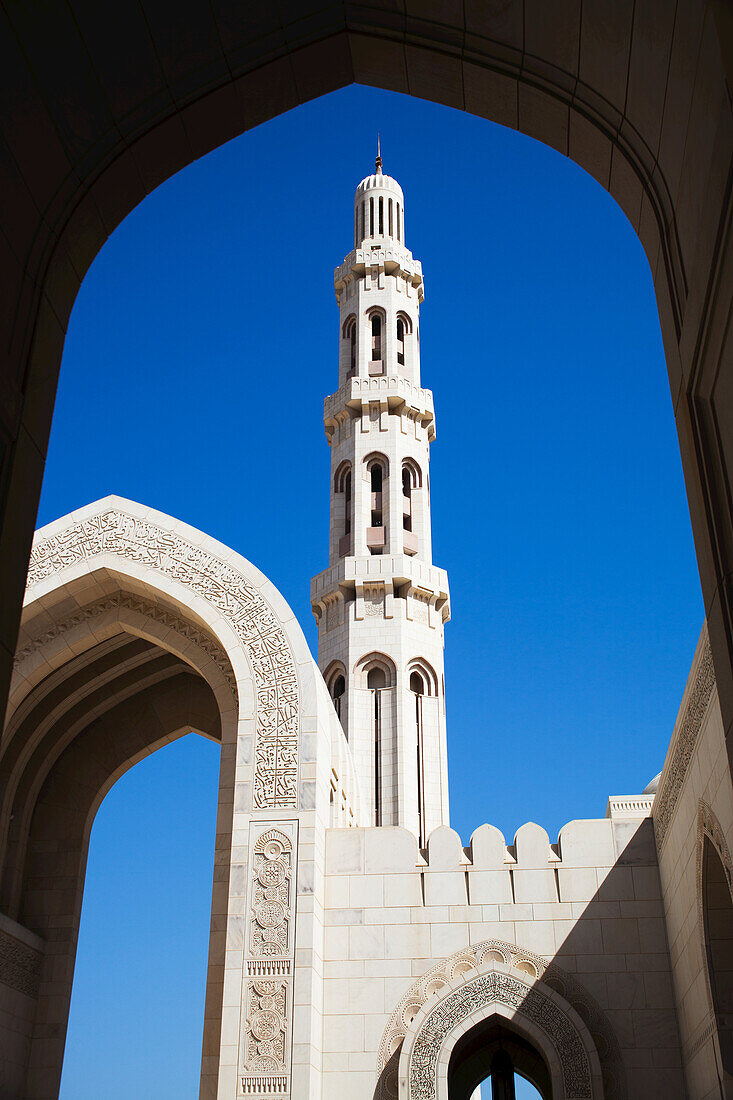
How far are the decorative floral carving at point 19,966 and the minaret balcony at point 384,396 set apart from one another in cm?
1126

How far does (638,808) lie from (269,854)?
515 cm

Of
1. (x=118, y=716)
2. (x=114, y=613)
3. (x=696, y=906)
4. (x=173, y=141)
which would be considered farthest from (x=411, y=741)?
(x=173, y=141)

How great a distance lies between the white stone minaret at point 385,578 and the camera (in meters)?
18.3

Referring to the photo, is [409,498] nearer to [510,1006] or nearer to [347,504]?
[347,504]

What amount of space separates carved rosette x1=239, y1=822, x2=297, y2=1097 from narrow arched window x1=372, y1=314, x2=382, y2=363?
42.5 feet

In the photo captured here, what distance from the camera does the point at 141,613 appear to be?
14016 millimetres

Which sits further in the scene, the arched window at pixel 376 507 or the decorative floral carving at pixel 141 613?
the arched window at pixel 376 507

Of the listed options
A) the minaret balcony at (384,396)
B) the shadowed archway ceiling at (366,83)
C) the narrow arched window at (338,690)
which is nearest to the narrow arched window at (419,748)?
A: the narrow arched window at (338,690)

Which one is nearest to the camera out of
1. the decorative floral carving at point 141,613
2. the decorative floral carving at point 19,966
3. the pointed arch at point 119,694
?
the pointed arch at point 119,694

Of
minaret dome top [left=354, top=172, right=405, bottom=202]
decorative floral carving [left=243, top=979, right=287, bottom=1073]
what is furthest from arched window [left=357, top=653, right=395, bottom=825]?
minaret dome top [left=354, top=172, right=405, bottom=202]

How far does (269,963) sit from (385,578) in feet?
29.4

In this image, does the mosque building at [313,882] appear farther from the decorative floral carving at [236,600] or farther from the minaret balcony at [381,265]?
the minaret balcony at [381,265]

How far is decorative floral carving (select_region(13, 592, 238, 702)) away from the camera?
44.0ft

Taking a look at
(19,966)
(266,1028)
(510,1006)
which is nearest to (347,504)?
(19,966)
